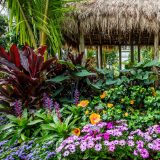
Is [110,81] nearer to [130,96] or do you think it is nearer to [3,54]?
[130,96]

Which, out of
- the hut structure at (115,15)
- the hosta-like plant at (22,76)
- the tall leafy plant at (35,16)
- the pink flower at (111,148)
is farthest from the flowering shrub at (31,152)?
the hut structure at (115,15)

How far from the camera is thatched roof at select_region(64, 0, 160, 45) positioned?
6676mm

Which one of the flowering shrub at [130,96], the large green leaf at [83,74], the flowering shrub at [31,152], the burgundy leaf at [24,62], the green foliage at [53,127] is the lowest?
the flowering shrub at [31,152]

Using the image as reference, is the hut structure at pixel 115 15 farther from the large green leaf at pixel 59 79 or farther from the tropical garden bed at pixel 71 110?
the large green leaf at pixel 59 79

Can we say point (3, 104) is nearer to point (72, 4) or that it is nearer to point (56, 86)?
point (56, 86)

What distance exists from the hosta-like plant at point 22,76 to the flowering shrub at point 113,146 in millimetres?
1324

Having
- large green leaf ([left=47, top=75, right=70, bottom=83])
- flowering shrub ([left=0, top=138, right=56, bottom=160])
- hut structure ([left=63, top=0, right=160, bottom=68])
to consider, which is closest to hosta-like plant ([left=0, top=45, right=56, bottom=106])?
large green leaf ([left=47, top=75, right=70, bottom=83])

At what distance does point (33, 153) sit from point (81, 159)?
1.50 ft

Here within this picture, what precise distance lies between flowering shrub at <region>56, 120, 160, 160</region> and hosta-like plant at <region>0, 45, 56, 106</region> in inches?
52.1

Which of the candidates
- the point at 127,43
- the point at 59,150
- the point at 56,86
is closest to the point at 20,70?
the point at 56,86

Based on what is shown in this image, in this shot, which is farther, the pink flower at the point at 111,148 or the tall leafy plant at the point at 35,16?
the tall leafy plant at the point at 35,16

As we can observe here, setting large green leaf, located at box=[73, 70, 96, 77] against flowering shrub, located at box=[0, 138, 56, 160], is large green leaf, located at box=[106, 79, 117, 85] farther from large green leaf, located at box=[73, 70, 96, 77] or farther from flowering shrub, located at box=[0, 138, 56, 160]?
flowering shrub, located at box=[0, 138, 56, 160]

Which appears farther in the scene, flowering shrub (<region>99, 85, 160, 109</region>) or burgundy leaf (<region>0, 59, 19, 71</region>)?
burgundy leaf (<region>0, 59, 19, 71</region>)

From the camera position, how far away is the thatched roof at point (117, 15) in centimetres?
668
